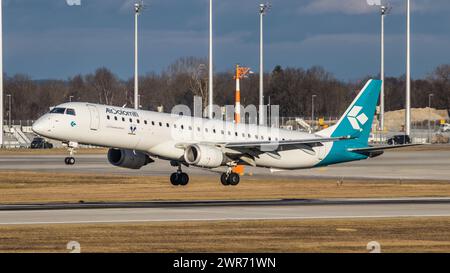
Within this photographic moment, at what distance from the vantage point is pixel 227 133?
57469 mm

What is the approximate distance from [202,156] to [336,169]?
26.5 meters

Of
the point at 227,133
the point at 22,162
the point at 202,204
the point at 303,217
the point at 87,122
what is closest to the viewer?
the point at 303,217

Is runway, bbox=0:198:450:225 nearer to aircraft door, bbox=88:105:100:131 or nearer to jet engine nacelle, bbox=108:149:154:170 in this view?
aircraft door, bbox=88:105:100:131

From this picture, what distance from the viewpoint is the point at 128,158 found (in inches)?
2208

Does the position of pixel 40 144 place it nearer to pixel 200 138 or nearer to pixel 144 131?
pixel 200 138

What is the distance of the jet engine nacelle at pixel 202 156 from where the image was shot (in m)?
53.7

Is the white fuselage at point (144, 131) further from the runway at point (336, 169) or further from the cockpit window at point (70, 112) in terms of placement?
the runway at point (336, 169)

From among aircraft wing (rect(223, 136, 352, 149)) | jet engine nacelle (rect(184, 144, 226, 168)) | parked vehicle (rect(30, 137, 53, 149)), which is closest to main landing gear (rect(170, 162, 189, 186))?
jet engine nacelle (rect(184, 144, 226, 168))

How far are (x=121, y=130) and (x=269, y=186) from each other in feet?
33.4

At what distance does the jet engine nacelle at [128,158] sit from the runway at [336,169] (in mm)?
14178

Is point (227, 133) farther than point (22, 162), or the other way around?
point (22, 162)

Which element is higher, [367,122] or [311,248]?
[367,122]
